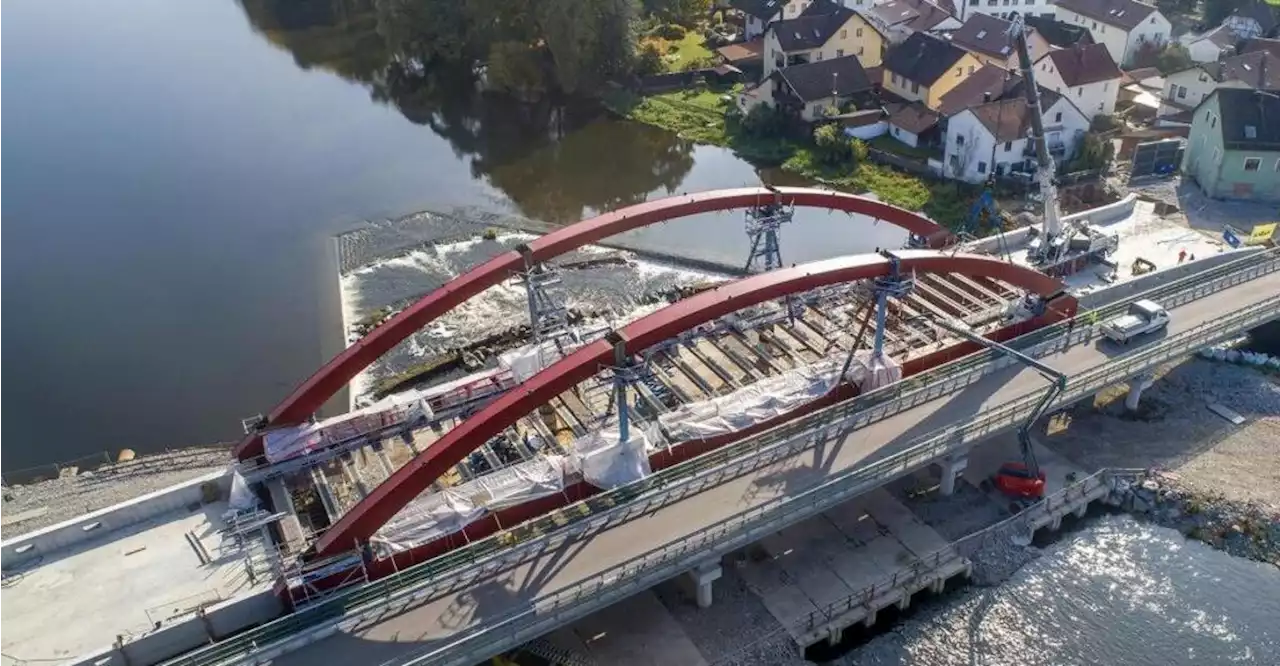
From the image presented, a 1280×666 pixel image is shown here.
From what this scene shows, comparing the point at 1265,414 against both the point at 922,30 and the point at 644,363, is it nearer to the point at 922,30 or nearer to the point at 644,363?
the point at 644,363

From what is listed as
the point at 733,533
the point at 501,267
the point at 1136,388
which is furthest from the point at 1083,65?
the point at 733,533

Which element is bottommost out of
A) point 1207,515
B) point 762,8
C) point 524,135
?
point 1207,515

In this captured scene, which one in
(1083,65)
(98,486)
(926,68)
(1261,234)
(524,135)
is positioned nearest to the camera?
(98,486)

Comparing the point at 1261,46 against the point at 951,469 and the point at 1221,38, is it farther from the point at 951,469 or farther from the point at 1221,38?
the point at 951,469

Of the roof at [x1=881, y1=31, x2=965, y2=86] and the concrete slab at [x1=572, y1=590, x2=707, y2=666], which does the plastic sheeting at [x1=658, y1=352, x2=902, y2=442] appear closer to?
the concrete slab at [x1=572, y1=590, x2=707, y2=666]

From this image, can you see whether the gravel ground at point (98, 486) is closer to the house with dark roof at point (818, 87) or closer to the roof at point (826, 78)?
the house with dark roof at point (818, 87)

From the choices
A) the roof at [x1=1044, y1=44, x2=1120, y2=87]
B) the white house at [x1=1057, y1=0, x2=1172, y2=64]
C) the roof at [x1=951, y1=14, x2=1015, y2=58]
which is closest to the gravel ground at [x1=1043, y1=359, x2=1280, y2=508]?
the roof at [x1=1044, y1=44, x2=1120, y2=87]
